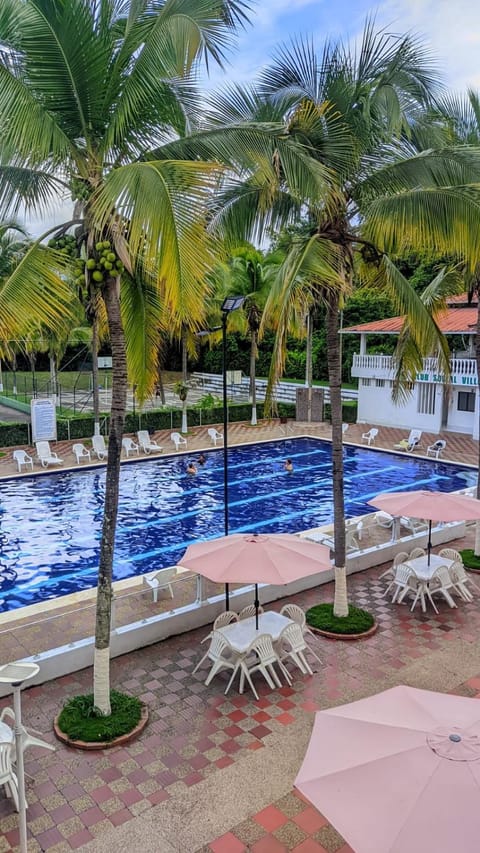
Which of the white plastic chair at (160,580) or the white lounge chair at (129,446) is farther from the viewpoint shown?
the white lounge chair at (129,446)

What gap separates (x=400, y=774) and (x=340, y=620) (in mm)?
5942

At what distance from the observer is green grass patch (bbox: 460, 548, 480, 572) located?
12.5m

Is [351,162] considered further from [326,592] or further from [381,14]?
[326,592]

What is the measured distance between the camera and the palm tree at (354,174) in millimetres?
8320

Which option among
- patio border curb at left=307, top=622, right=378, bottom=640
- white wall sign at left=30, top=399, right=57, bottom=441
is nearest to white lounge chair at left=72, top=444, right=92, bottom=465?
white wall sign at left=30, top=399, right=57, bottom=441

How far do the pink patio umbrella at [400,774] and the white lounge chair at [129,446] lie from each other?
20.8m

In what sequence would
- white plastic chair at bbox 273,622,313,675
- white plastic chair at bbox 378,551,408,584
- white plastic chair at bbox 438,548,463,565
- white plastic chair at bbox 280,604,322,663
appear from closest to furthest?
white plastic chair at bbox 273,622,313,675, white plastic chair at bbox 280,604,322,663, white plastic chair at bbox 378,551,408,584, white plastic chair at bbox 438,548,463,565

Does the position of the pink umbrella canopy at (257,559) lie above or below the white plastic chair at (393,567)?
above

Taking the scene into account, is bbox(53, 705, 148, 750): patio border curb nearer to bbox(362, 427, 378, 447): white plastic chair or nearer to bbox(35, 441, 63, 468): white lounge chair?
bbox(35, 441, 63, 468): white lounge chair

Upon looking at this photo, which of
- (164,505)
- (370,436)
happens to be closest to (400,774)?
(164,505)

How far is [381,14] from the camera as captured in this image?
813 centimetres

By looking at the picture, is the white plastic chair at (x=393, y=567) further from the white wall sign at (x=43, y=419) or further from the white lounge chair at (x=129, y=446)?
the white wall sign at (x=43, y=419)

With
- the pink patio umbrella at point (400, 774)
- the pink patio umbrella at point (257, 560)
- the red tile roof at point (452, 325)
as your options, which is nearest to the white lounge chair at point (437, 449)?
the red tile roof at point (452, 325)

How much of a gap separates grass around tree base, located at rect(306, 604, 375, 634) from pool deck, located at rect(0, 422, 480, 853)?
0.78ft
